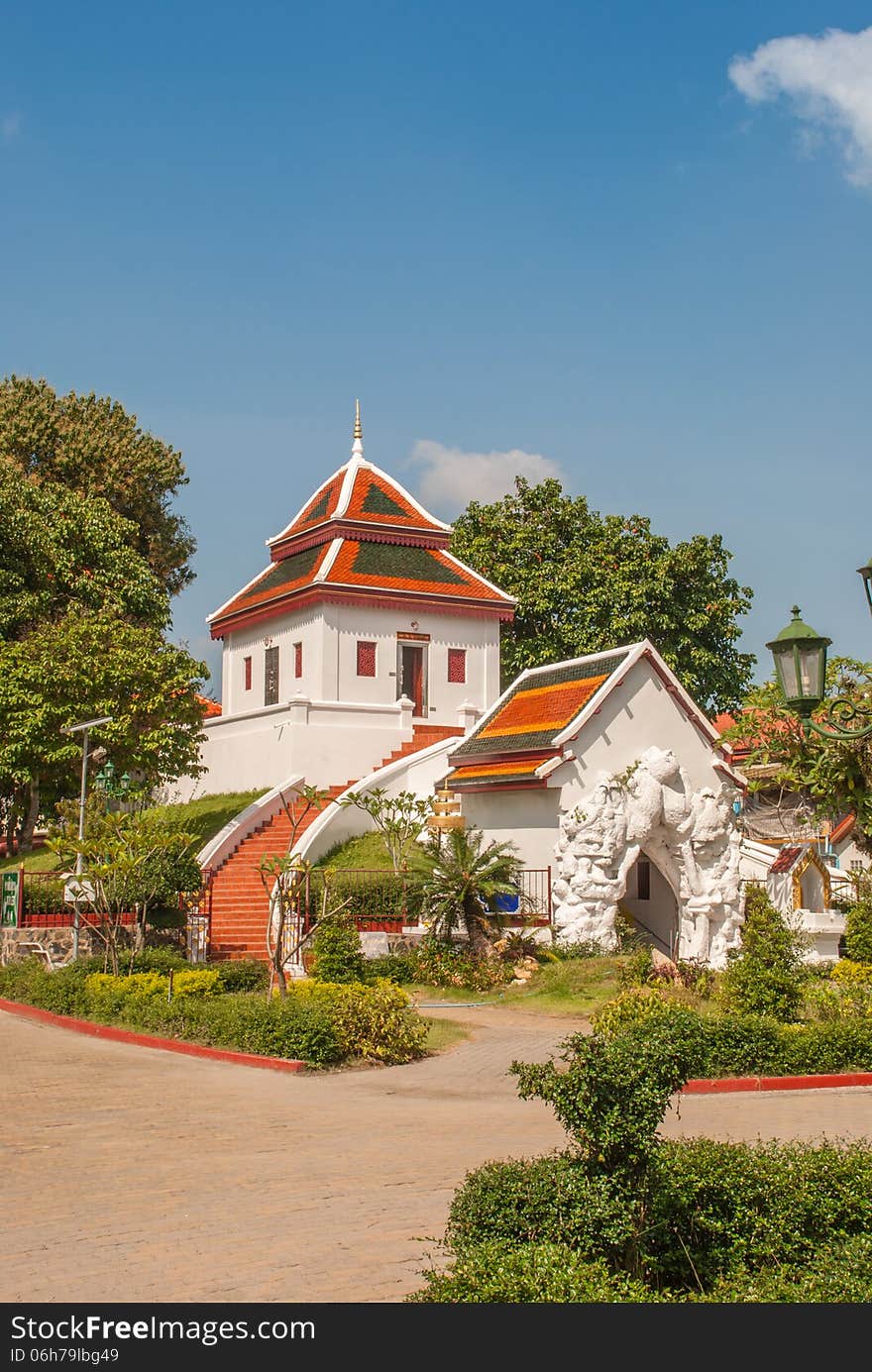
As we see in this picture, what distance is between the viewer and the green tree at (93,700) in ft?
91.7

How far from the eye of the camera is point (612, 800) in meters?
24.7

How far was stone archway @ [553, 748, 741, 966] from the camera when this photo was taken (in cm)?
2405

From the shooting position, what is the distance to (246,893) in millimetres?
26609

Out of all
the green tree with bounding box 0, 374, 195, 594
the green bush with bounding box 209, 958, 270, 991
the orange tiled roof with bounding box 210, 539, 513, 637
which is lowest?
the green bush with bounding box 209, 958, 270, 991

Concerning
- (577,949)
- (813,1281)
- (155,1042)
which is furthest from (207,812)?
(813,1281)

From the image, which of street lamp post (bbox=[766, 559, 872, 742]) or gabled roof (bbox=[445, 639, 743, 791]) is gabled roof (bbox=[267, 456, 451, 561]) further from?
street lamp post (bbox=[766, 559, 872, 742])

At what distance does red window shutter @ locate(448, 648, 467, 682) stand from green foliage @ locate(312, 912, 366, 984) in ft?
51.2

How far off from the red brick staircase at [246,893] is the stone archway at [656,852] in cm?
573

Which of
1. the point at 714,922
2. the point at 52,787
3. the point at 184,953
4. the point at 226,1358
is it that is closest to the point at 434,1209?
the point at 226,1358

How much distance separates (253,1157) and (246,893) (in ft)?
53.0

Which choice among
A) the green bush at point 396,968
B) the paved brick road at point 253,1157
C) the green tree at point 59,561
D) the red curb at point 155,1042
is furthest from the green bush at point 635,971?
the green tree at point 59,561

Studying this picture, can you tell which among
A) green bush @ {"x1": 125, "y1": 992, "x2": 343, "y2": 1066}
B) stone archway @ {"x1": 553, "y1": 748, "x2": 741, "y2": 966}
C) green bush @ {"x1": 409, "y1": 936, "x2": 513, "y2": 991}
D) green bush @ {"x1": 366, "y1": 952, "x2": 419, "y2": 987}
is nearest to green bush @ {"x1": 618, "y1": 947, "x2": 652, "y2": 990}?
green bush @ {"x1": 409, "y1": 936, "x2": 513, "y2": 991}

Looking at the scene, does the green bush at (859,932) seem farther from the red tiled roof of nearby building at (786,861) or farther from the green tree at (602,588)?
the green tree at (602,588)

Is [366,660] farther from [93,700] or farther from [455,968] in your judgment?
[455,968]
